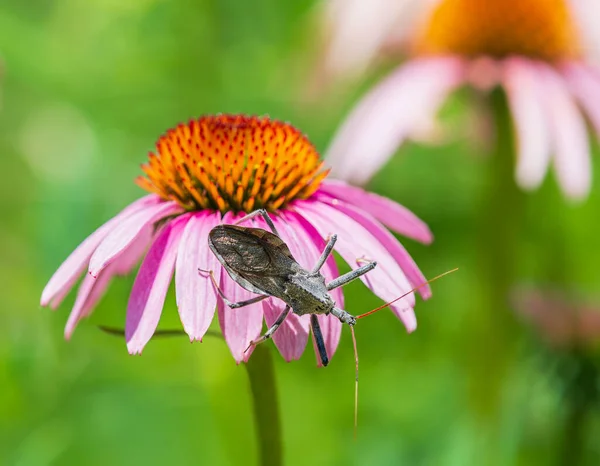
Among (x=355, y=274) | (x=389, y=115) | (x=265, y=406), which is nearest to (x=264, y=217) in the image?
(x=355, y=274)

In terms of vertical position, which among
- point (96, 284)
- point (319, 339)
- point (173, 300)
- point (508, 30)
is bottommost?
point (173, 300)

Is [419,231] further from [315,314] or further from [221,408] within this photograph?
[221,408]

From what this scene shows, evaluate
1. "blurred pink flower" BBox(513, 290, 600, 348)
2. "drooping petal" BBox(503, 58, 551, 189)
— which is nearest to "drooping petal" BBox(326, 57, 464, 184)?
"drooping petal" BBox(503, 58, 551, 189)

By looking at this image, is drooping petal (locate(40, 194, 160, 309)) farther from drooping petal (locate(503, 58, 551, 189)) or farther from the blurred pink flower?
the blurred pink flower

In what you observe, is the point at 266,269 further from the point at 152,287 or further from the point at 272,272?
the point at 152,287

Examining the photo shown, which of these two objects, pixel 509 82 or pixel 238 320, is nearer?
pixel 238 320

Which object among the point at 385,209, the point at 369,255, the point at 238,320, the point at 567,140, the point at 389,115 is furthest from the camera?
the point at 389,115

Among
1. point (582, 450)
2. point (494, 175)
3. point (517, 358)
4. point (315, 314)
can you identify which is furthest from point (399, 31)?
point (315, 314)
